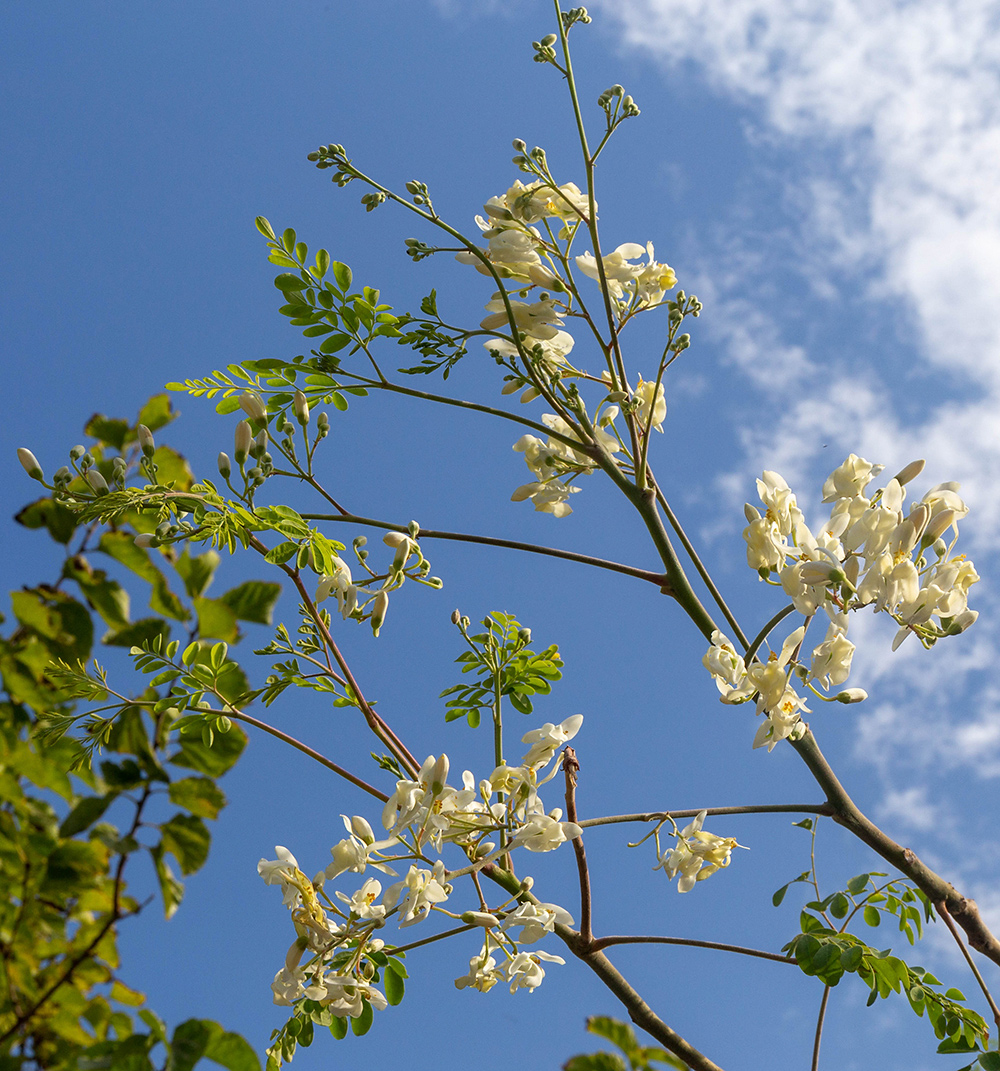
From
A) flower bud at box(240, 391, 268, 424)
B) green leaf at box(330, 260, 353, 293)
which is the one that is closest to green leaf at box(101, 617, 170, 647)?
flower bud at box(240, 391, 268, 424)

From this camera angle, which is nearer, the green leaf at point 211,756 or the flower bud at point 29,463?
the green leaf at point 211,756

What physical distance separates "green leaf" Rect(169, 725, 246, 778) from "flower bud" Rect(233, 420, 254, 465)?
1131mm

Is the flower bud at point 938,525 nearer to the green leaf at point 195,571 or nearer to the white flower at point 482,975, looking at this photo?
the white flower at point 482,975

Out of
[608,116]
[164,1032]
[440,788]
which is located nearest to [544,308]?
[608,116]

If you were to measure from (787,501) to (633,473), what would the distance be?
1.10 feet

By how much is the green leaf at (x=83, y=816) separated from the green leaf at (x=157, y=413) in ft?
1.20

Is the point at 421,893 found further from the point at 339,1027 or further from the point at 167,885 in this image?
the point at 167,885

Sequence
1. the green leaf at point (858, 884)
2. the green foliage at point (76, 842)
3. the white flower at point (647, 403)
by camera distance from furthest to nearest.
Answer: the white flower at point (647, 403), the green leaf at point (858, 884), the green foliage at point (76, 842)

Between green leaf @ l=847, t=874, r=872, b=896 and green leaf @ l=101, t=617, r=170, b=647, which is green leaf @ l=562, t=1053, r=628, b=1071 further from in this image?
green leaf @ l=847, t=874, r=872, b=896

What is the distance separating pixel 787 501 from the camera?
1.75m

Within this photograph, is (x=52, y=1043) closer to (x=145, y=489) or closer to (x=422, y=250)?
(x=145, y=489)

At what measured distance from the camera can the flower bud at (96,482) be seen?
1752 mm

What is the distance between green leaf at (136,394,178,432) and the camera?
86 centimetres

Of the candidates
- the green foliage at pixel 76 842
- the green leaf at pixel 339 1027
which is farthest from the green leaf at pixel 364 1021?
the green foliage at pixel 76 842
